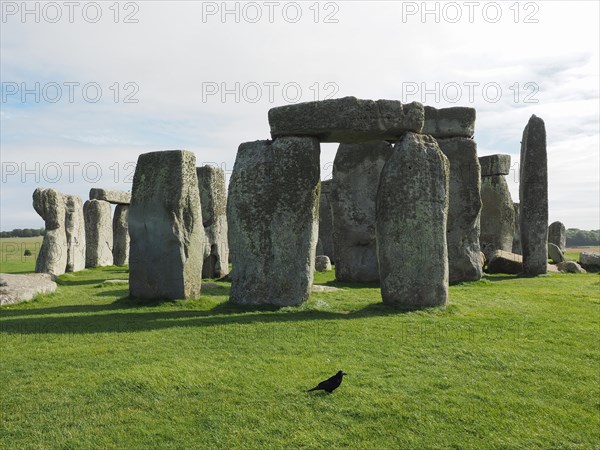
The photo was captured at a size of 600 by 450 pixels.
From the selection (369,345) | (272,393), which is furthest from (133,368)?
(369,345)

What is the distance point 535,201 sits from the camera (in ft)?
56.6

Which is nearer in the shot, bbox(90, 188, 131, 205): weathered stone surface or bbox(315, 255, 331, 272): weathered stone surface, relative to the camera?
bbox(315, 255, 331, 272): weathered stone surface

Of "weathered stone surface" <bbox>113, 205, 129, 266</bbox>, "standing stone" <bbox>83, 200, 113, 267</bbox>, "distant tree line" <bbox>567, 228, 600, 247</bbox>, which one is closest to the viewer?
"standing stone" <bbox>83, 200, 113, 267</bbox>

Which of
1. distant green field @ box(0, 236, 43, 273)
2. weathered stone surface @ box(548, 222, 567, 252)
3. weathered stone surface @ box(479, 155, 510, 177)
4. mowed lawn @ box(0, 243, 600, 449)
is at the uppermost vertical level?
weathered stone surface @ box(479, 155, 510, 177)

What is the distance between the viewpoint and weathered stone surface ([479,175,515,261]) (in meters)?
20.8

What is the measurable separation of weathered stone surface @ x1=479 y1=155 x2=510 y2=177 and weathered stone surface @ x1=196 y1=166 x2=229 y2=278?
33.3 ft

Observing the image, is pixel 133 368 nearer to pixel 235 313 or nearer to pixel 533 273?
pixel 235 313

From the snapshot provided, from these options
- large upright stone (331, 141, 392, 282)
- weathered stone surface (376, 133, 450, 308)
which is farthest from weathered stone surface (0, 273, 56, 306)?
large upright stone (331, 141, 392, 282)

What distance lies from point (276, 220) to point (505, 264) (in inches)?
433

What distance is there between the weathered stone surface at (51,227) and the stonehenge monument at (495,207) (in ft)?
46.3

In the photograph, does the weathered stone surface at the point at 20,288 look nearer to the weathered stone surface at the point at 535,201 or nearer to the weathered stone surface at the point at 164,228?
the weathered stone surface at the point at 164,228

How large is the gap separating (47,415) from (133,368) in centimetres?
122

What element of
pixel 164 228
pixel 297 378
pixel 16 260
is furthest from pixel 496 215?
pixel 16 260

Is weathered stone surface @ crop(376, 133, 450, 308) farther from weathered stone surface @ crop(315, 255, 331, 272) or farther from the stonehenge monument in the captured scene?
the stonehenge monument
